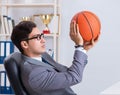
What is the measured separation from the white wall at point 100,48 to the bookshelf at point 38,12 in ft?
0.43

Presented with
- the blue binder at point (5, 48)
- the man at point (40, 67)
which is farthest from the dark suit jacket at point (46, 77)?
the blue binder at point (5, 48)

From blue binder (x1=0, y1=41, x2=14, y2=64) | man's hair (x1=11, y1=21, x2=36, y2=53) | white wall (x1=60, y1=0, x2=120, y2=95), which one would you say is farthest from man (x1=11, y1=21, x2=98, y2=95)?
white wall (x1=60, y1=0, x2=120, y2=95)

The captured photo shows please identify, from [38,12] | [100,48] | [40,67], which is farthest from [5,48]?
[40,67]

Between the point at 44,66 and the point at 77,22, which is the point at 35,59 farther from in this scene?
the point at 77,22

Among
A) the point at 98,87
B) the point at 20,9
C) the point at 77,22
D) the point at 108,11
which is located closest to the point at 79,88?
the point at 98,87

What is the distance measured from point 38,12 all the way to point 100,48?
2.85 ft

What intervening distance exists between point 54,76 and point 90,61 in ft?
6.11

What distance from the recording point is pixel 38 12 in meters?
3.43

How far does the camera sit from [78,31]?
1629 mm

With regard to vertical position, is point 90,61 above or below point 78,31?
below

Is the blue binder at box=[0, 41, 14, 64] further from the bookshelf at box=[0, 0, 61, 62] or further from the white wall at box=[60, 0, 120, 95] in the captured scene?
the white wall at box=[60, 0, 120, 95]

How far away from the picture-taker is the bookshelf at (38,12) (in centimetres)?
320

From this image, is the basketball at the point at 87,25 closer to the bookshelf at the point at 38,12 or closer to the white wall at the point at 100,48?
the bookshelf at the point at 38,12

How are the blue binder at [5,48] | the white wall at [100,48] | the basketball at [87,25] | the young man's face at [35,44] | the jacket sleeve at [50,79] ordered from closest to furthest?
1. the jacket sleeve at [50,79]
2. the young man's face at [35,44]
3. the basketball at [87,25]
4. the blue binder at [5,48]
5. the white wall at [100,48]
